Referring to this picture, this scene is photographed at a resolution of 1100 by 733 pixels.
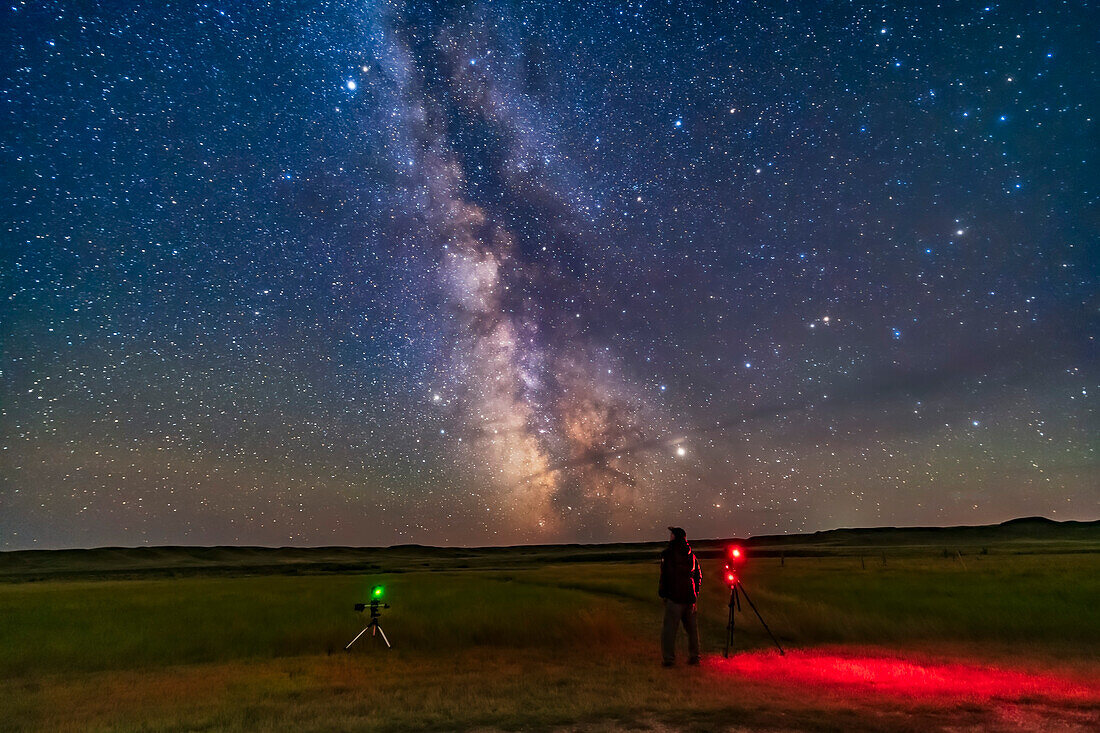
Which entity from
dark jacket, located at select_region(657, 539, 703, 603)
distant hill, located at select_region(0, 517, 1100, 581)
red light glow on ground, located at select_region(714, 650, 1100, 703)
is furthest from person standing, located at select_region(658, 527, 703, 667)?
distant hill, located at select_region(0, 517, 1100, 581)

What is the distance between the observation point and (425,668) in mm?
13922

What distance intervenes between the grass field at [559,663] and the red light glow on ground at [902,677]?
0.06 metres

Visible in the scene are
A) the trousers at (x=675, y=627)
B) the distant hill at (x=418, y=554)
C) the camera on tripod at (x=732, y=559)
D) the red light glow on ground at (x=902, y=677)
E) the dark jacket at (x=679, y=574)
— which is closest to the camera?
the red light glow on ground at (x=902, y=677)

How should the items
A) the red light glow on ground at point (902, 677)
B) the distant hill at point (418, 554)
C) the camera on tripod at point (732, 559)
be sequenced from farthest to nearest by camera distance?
the distant hill at point (418, 554) < the camera on tripod at point (732, 559) < the red light glow on ground at point (902, 677)

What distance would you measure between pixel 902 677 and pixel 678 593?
4455 mm

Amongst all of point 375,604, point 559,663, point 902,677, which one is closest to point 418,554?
point 375,604

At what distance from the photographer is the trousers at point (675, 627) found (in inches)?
525

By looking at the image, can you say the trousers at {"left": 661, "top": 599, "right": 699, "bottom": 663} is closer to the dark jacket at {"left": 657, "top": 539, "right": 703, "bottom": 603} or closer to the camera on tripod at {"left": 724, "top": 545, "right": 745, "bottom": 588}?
the dark jacket at {"left": 657, "top": 539, "right": 703, "bottom": 603}

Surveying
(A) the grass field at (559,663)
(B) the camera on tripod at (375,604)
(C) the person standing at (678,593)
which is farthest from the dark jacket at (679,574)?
(B) the camera on tripod at (375,604)

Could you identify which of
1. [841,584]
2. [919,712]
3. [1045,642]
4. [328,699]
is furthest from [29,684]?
[841,584]

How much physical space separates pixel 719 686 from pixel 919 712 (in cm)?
313

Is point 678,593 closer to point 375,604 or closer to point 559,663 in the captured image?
point 559,663

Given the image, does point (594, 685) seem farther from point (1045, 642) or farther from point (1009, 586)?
point (1009, 586)

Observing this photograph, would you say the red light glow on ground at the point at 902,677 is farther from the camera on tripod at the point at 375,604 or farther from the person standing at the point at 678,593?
the camera on tripod at the point at 375,604
